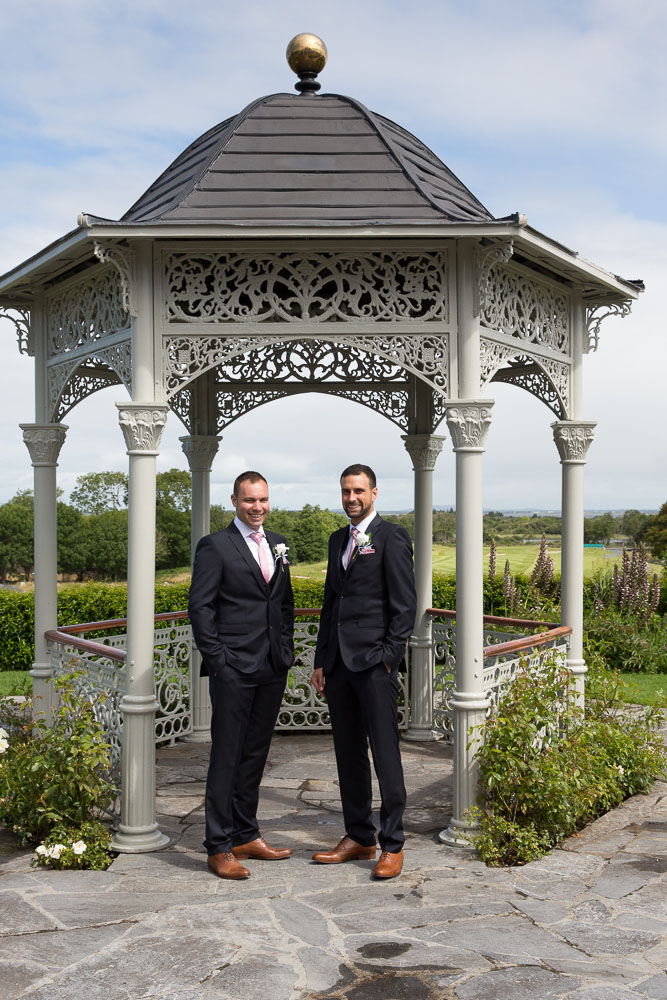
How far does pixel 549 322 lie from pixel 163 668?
425cm

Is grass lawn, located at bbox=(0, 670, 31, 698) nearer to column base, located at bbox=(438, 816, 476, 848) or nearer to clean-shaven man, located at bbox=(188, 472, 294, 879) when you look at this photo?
clean-shaven man, located at bbox=(188, 472, 294, 879)

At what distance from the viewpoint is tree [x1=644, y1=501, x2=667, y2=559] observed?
25344 millimetres

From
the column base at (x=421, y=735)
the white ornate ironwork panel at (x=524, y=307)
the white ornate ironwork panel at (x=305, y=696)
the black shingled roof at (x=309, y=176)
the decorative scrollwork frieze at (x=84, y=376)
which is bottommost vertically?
the column base at (x=421, y=735)

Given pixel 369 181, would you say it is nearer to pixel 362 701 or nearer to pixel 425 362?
pixel 425 362

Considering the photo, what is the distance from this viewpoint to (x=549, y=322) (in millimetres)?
6613

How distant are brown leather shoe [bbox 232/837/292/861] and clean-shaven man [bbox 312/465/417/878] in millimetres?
228

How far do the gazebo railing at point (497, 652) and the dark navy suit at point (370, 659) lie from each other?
0.87 metres

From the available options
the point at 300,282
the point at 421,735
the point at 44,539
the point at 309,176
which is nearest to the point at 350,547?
the point at 300,282

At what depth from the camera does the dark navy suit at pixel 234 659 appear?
4895 millimetres

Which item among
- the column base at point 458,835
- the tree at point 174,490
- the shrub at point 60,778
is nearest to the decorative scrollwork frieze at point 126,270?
the shrub at point 60,778

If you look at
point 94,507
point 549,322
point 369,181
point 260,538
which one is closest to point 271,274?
point 369,181

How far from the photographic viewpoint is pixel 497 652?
5926mm

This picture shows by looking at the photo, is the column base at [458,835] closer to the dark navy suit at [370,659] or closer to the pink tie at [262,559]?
the dark navy suit at [370,659]

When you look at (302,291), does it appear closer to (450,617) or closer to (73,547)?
(450,617)
